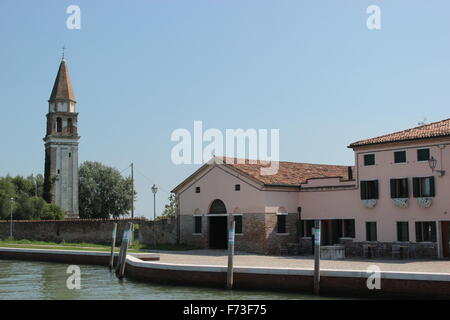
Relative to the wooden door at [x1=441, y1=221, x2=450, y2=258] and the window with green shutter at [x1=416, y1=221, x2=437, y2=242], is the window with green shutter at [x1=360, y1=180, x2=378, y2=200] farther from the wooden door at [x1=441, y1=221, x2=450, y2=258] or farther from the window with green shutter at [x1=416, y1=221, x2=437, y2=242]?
the wooden door at [x1=441, y1=221, x2=450, y2=258]

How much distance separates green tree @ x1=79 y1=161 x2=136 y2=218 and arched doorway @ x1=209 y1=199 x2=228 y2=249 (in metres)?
45.7

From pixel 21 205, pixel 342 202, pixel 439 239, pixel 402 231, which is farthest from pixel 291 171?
pixel 21 205

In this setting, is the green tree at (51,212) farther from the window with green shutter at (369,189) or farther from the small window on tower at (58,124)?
the window with green shutter at (369,189)

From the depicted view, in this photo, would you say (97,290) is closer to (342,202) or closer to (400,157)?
(342,202)

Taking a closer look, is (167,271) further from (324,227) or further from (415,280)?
(324,227)

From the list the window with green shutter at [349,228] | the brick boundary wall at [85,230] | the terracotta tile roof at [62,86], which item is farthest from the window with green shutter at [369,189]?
the terracotta tile roof at [62,86]

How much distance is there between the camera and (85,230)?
44750mm

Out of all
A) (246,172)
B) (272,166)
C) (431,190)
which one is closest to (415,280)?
(431,190)

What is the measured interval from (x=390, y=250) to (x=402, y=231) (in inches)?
43.9

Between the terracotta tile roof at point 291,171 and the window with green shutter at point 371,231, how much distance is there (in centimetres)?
336

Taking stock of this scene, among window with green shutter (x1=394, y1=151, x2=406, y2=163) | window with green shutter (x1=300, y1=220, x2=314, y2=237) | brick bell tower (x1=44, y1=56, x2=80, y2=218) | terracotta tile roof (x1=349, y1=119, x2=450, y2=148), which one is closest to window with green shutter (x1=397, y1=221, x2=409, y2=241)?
window with green shutter (x1=394, y1=151, x2=406, y2=163)

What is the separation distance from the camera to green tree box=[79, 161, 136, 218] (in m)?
81.2

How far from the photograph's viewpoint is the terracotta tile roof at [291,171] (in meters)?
35.6

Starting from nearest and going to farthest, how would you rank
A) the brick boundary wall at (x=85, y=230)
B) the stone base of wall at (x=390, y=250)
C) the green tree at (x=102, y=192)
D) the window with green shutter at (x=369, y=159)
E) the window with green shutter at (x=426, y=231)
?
1. the stone base of wall at (x=390, y=250)
2. the window with green shutter at (x=426, y=231)
3. the window with green shutter at (x=369, y=159)
4. the brick boundary wall at (x=85, y=230)
5. the green tree at (x=102, y=192)
